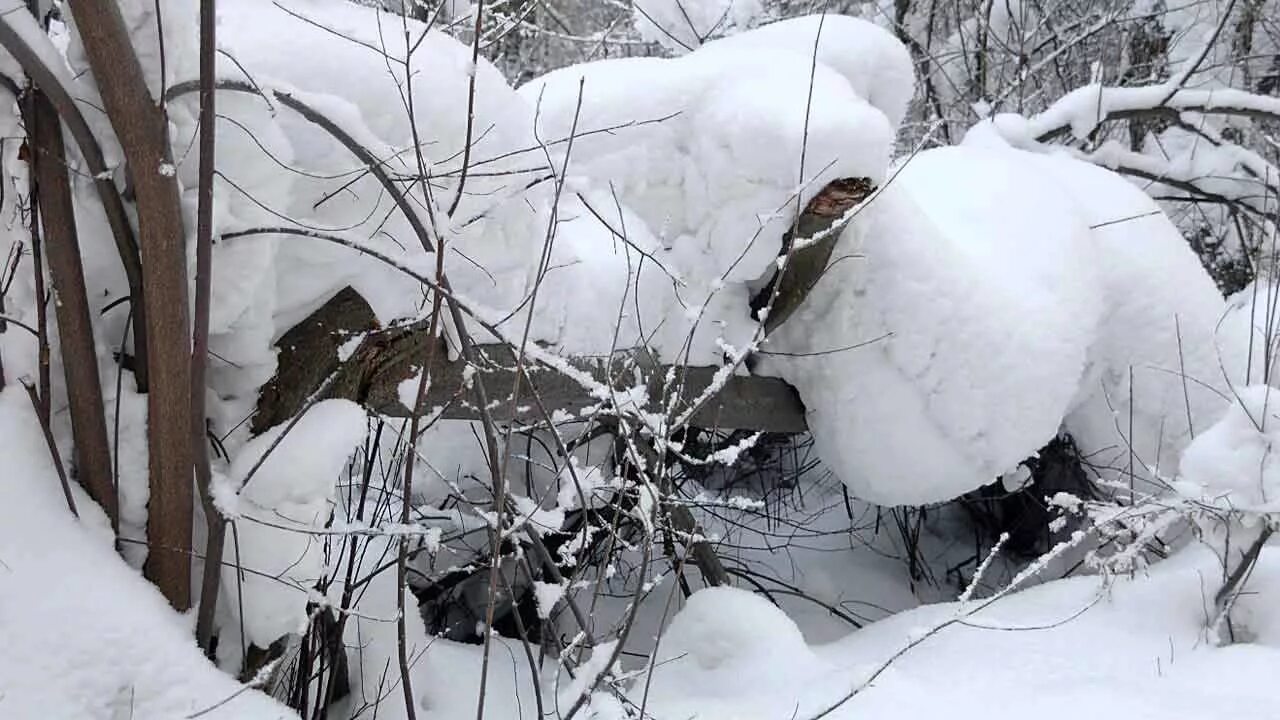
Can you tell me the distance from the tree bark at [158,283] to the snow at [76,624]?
0.08m

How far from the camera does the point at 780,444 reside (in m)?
4.14

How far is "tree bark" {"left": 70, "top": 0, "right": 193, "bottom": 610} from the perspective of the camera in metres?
1.33

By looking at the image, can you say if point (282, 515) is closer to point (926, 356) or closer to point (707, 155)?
point (707, 155)

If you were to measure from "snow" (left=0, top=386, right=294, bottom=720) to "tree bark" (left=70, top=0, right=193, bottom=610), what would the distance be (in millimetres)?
75

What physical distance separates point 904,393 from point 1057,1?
4675mm

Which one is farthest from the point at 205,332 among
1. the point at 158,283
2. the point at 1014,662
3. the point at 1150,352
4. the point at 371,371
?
the point at 1150,352

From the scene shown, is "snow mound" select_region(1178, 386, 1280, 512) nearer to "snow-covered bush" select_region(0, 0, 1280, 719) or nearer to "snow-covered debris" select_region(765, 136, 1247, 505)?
"snow-covered bush" select_region(0, 0, 1280, 719)

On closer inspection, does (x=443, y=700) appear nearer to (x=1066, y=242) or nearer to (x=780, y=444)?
(x=780, y=444)

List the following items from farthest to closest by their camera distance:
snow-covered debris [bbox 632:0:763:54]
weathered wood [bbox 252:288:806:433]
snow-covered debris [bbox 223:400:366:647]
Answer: snow-covered debris [bbox 632:0:763:54]
weathered wood [bbox 252:288:806:433]
snow-covered debris [bbox 223:400:366:647]

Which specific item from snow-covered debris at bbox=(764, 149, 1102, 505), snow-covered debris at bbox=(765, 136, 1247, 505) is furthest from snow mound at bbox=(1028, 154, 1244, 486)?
snow-covered debris at bbox=(764, 149, 1102, 505)

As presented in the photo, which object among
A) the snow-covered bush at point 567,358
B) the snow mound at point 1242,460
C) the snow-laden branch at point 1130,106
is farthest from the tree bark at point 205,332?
the snow-laden branch at point 1130,106

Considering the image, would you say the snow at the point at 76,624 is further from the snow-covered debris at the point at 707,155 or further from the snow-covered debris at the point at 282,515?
the snow-covered debris at the point at 707,155

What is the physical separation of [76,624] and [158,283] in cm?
52

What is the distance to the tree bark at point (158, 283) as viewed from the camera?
1330mm
